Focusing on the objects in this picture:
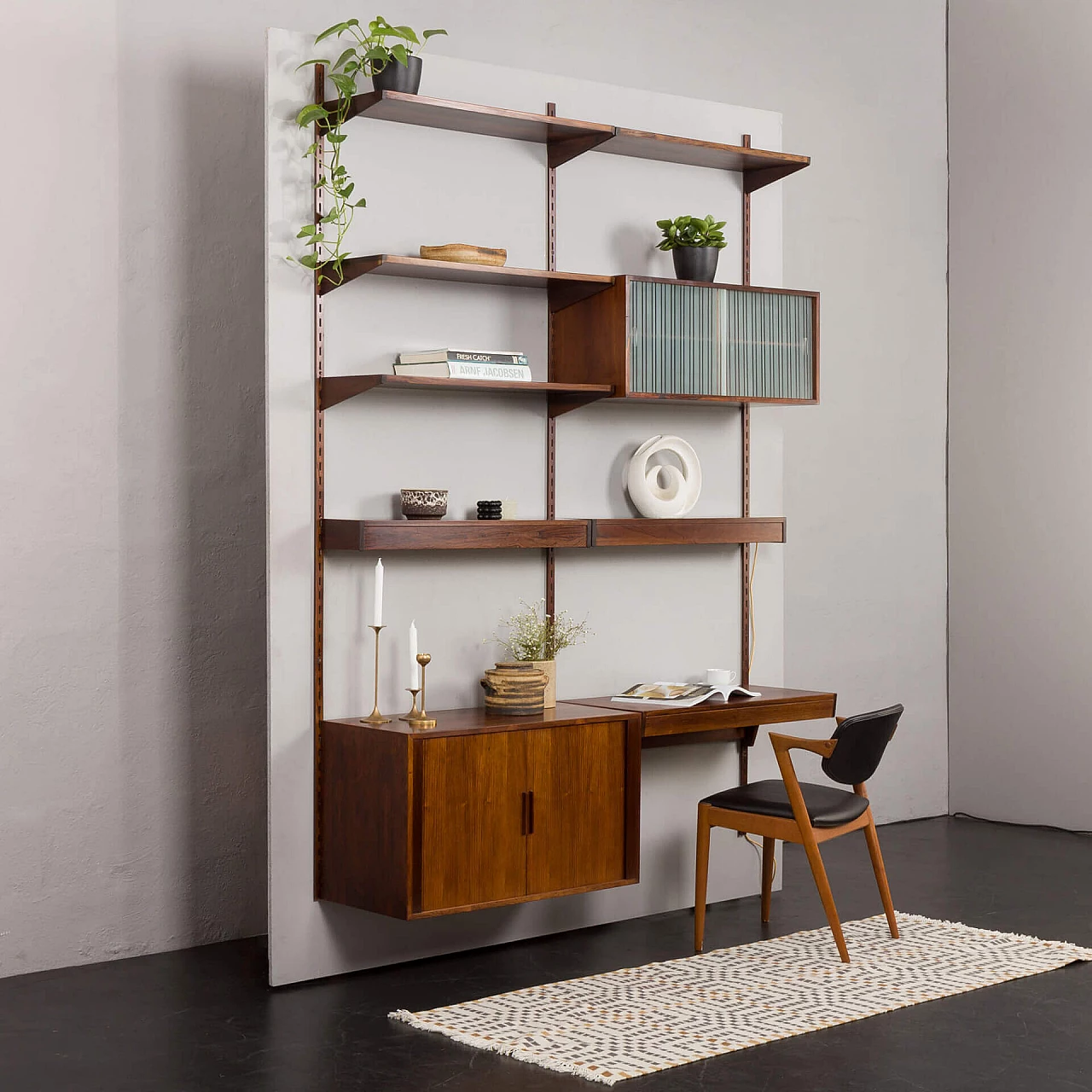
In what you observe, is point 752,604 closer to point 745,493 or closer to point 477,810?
point 745,493

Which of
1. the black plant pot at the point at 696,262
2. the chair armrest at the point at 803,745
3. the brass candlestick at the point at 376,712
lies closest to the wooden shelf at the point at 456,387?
the black plant pot at the point at 696,262

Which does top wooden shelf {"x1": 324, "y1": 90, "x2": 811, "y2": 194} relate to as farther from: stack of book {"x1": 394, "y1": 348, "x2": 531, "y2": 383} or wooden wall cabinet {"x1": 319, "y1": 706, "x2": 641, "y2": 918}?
wooden wall cabinet {"x1": 319, "y1": 706, "x2": 641, "y2": 918}

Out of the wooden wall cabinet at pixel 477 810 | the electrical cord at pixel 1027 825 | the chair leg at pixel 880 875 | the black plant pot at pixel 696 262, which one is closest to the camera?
the wooden wall cabinet at pixel 477 810

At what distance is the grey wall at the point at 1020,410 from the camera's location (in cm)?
664

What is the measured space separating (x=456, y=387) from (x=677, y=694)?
4.13 feet

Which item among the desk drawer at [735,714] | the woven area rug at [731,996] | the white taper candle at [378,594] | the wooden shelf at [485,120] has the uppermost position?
the wooden shelf at [485,120]

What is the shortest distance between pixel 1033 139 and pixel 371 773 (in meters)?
4.44

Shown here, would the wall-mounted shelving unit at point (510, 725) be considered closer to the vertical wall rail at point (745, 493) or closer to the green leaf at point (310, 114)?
the green leaf at point (310, 114)

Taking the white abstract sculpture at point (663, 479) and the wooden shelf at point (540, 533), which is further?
the white abstract sculpture at point (663, 479)

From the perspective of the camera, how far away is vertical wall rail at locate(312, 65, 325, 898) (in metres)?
4.45

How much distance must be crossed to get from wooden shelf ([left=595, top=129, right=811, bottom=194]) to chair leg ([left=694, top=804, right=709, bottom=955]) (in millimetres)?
2203

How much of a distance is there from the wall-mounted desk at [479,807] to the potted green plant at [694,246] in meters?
1.50

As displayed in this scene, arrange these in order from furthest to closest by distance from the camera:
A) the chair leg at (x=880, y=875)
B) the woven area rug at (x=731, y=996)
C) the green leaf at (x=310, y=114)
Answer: the chair leg at (x=880, y=875) → the green leaf at (x=310, y=114) → the woven area rug at (x=731, y=996)

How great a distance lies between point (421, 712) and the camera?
14.5 feet
